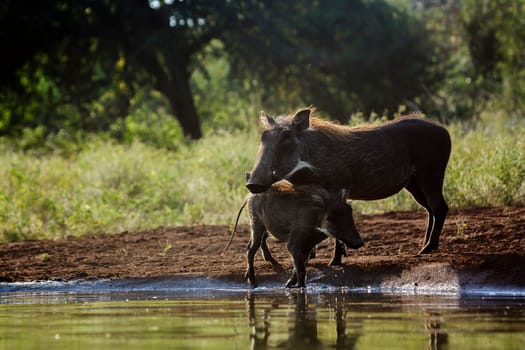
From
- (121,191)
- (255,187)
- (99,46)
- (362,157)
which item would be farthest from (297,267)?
(99,46)

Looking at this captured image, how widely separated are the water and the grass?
4.82m

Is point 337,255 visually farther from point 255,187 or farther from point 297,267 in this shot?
point 255,187

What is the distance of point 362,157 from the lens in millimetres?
8945

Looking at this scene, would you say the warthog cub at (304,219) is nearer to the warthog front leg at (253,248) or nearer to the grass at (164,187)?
the warthog front leg at (253,248)

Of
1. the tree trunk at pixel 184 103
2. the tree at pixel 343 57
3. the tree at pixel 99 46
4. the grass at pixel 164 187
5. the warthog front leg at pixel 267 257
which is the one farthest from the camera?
the tree trunk at pixel 184 103

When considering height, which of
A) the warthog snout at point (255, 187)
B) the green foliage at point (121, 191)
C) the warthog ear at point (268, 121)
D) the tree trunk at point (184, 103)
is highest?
the tree trunk at point (184, 103)

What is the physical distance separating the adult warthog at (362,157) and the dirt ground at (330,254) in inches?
22.3

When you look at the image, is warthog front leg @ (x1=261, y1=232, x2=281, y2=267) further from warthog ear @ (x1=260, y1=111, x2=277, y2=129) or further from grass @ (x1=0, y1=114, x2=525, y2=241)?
grass @ (x1=0, y1=114, x2=525, y2=241)

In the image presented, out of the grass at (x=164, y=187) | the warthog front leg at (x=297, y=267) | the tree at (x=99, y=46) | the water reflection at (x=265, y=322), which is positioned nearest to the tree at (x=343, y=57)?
the tree at (x=99, y=46)

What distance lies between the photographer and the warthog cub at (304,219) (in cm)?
850

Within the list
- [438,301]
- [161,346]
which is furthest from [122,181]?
[161,346]

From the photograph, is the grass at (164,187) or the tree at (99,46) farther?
the tree at (99,46)

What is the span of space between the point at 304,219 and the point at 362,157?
0.85 metres

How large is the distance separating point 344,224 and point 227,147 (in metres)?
8.74
